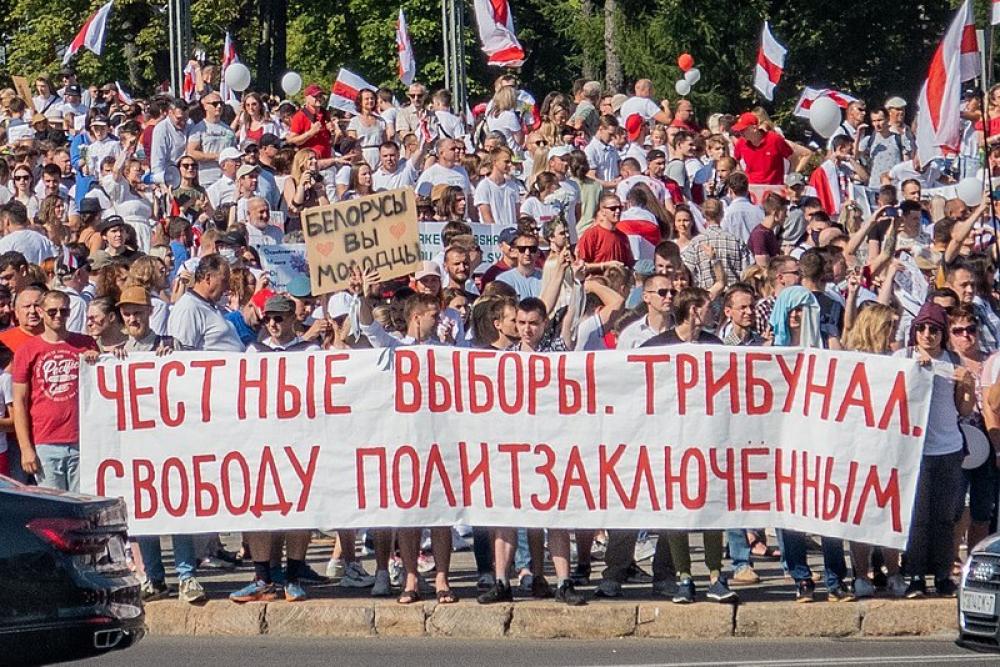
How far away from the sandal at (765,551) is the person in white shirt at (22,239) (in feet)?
21.1

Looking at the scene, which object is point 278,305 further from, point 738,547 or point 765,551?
point 765,551

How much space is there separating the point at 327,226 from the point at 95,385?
5.59 ft

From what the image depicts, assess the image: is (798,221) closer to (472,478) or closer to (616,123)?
(616,123)

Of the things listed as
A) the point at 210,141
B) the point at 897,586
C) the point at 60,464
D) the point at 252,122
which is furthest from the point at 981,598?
the point at 252,122

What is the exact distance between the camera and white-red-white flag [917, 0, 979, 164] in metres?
15.5

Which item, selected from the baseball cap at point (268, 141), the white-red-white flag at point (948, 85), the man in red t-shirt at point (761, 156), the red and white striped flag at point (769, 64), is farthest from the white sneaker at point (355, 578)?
the red and white striped flag at point (769, 64)

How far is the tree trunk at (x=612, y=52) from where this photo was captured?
4400cm

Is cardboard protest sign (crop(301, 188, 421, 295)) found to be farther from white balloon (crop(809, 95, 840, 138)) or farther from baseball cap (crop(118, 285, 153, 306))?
white balloon (crop(809, 95, 840, 138))

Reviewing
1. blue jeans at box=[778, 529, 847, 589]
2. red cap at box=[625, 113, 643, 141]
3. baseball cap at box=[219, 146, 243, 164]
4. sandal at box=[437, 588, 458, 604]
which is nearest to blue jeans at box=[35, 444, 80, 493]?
sandal at box=[437, 588, 458, 604]

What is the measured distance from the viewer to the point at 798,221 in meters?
18.5

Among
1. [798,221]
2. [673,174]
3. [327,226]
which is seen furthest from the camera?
[673,174]

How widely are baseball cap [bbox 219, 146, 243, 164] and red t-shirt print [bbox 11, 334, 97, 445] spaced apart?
865 cm

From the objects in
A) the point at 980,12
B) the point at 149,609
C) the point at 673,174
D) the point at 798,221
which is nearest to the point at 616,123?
the point at 673,174

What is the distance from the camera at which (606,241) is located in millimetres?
16734
